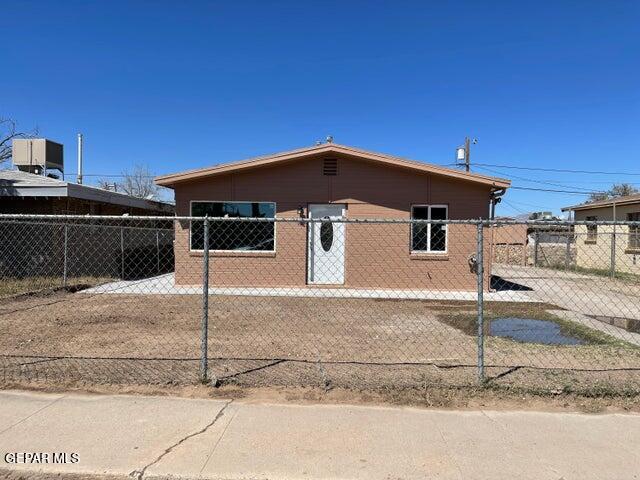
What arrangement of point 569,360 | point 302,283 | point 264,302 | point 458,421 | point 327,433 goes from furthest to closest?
1. point 302,283
2. point 264,302
3. point 569,360
4. point 458,421
5. point 327,433

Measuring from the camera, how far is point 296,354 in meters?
6.46

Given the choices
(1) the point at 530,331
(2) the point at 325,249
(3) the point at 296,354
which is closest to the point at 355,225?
(2) the point at 325,249

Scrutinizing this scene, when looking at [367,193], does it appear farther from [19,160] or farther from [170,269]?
[19,160]

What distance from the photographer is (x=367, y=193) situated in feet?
45.4

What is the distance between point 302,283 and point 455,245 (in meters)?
4.12

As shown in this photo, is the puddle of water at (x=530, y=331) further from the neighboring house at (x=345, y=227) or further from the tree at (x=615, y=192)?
the tree at (x=615, y=192)

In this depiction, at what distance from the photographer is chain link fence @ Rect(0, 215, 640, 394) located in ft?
18.1

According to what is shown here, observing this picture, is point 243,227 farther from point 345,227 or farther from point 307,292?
point 345,227

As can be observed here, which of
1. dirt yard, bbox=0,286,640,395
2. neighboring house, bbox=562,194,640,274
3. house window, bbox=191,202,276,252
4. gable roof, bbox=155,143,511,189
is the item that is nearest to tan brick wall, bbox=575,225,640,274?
neighboring house, bbox=562,194,640,274

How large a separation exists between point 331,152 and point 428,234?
3.34 metres

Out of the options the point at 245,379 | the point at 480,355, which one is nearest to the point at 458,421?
→ the point at 480,355

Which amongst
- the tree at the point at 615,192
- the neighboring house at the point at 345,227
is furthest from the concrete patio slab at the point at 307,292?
the tree at the point at 615,192

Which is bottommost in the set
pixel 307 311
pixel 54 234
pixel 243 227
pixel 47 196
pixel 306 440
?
pixel 306 440

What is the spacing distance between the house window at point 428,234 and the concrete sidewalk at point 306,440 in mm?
9466
